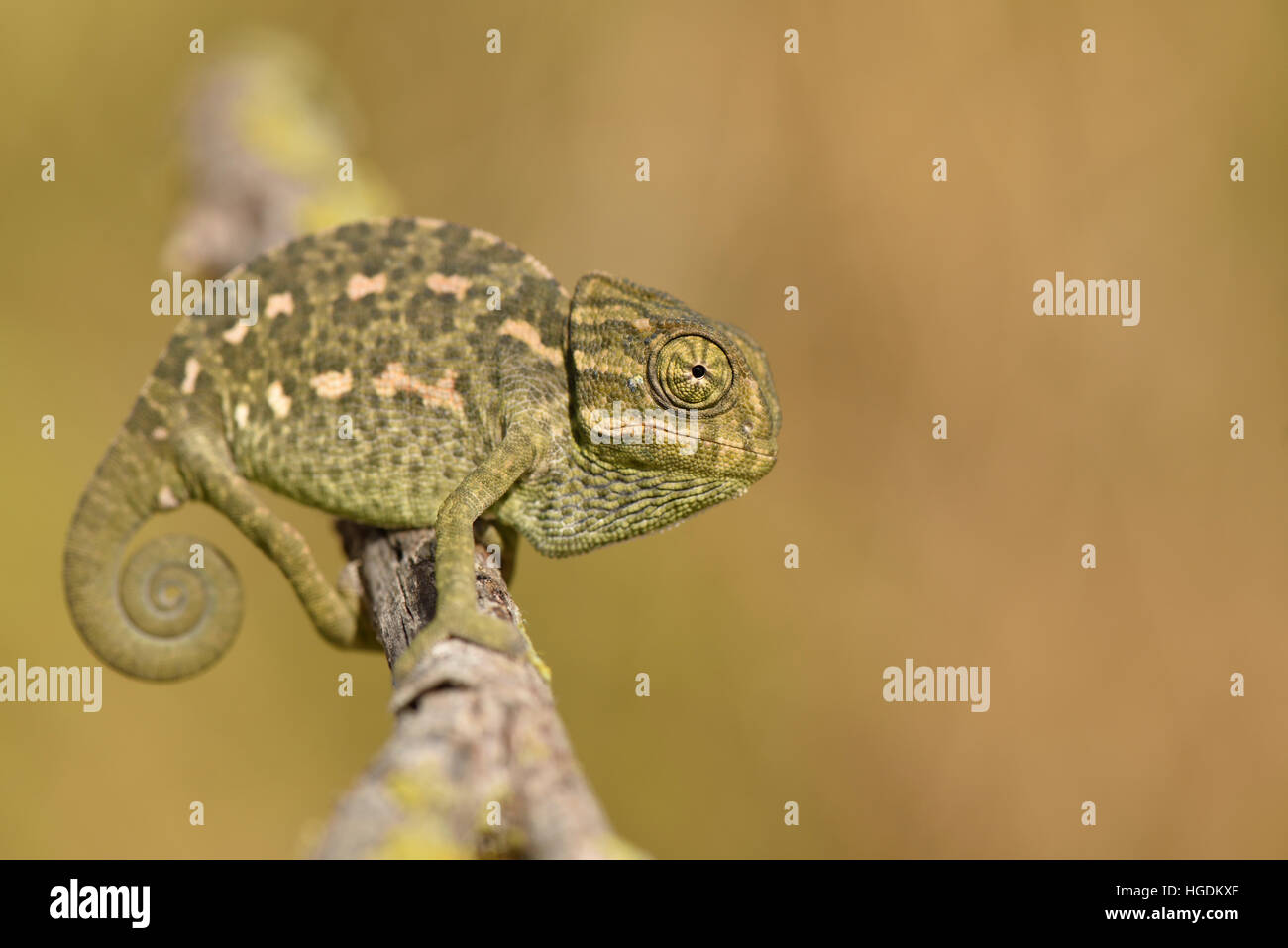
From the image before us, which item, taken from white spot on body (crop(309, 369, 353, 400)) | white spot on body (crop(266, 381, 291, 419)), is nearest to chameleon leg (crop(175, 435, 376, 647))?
white spot on body (crop(266, 381, 291, 419))

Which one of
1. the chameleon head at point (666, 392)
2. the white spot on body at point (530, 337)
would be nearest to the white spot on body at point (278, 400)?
the white spot on body at point (530, 337)

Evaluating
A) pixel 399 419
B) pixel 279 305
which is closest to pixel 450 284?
pixel 399 419

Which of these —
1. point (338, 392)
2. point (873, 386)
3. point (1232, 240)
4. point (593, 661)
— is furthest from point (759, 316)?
point (338, 392)

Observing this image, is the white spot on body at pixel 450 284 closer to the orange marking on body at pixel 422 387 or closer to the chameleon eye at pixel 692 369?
the orange marking on body at pixel 422 387

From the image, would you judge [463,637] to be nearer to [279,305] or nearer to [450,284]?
[450,284]

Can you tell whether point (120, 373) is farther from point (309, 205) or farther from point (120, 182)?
point (309, 205)

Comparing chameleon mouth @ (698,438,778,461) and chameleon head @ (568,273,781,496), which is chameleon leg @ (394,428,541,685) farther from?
chameleon mouth @ (698,438,778,461)
